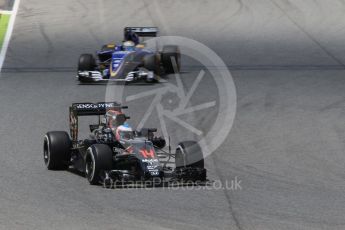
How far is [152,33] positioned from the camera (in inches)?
1062

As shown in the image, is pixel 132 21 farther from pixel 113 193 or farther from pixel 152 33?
pixel 113 193

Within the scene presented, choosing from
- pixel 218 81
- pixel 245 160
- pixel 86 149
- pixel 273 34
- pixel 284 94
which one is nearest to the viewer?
pixel 86 149

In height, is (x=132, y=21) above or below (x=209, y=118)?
above

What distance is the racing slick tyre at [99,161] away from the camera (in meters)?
14.8

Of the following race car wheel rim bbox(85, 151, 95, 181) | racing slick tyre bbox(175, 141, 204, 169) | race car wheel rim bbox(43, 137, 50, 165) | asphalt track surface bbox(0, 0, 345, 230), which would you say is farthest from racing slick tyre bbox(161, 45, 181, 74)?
race car wheel rim bbox(85, 151, 95, 181)

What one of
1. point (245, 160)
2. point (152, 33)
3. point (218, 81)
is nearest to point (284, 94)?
point (218, 81)

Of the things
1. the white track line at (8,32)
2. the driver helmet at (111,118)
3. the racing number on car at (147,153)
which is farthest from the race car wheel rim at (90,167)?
the white track line at (8,32)

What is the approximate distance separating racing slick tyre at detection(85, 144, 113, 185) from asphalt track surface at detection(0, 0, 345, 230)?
0.16 metres

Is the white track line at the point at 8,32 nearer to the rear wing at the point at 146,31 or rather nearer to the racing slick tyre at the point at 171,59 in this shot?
the rear wing at the point at 146,31

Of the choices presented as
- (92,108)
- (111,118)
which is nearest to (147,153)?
(111,118)

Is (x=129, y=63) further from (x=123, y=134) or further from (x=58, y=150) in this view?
(x=123, y=134)

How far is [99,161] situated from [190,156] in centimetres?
148

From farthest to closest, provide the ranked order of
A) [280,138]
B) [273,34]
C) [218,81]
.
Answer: [273,34], [218,81], [280,138]

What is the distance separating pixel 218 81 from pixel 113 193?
11.9 m
